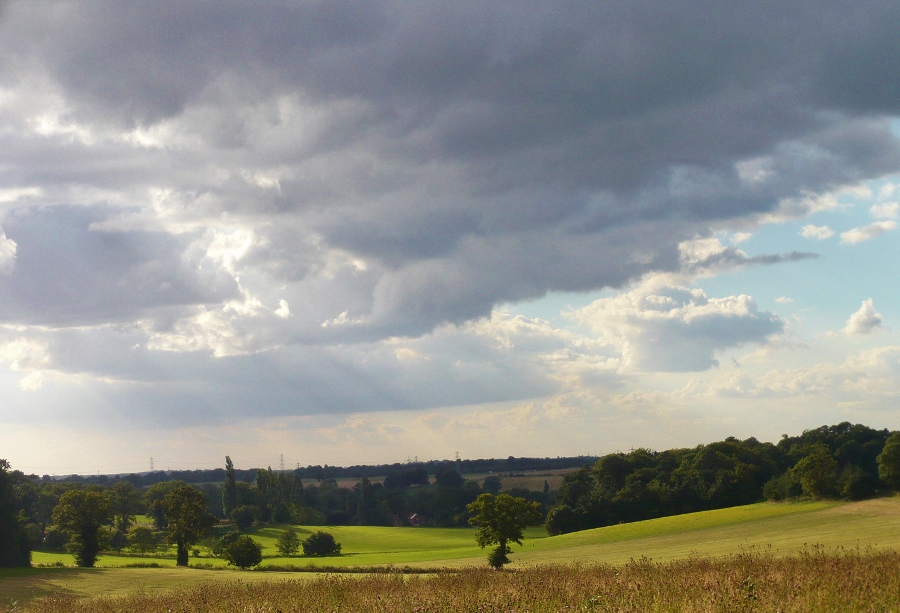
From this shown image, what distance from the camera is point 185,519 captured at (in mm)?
94250

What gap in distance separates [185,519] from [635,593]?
92250 millimetres

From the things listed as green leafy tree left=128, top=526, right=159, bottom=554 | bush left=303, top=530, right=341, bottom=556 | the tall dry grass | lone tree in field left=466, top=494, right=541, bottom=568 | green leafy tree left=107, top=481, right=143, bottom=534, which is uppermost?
the tall dry grass

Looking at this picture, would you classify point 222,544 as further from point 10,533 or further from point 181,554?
point 10,533

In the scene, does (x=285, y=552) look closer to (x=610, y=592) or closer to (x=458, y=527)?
(x=458, y=527)

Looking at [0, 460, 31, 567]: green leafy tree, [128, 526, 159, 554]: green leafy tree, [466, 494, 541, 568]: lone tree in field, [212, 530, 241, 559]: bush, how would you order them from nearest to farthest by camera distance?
[466, 494, 541, 568]: lone tree in field, [0, 460, 31, 567]: green leafy tree, [212, 530, 241, 559]: bush, [128, 526, 159, 554]: green leafy tree

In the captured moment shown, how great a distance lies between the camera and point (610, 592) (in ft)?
41.3

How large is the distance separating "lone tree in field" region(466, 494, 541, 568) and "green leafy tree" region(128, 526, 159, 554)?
257ft

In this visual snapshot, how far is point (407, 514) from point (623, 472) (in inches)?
2819

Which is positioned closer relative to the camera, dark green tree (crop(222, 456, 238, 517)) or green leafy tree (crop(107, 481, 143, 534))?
green leafy tree (crop(107, 481, 143, 534))

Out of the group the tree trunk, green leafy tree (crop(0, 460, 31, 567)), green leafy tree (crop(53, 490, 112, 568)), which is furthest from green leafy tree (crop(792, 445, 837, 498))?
green leafy tree (crop(0, 460, 31, 567))

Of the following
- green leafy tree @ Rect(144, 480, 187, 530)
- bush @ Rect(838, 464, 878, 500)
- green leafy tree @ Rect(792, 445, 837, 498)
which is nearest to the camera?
bush @ Rect(838, 464, 878, 500)

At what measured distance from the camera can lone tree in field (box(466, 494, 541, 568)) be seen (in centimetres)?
6300

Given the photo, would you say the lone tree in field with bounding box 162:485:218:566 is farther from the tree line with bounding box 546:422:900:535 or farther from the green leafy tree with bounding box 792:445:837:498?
the green leafy tree with bounding box 792:445:837:498

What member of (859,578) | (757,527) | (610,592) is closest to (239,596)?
(610,592)
